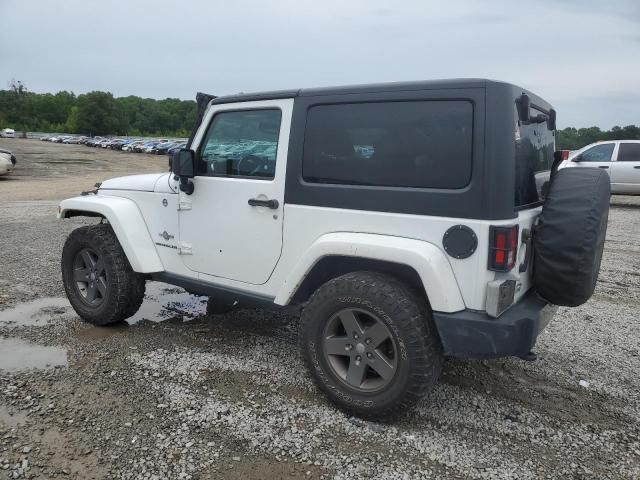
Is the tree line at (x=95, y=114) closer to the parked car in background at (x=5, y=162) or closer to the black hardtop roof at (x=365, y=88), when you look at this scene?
the parked car in background at (x=5, y=162)

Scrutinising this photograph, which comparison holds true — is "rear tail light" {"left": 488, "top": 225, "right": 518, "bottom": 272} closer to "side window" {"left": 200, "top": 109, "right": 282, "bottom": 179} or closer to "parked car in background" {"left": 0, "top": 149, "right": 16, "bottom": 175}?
"side window" {"left": 200, "top": 109, "right": 282, "bottom": 179}

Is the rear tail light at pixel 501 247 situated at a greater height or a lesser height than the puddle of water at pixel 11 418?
greater

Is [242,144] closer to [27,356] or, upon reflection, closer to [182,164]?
[182,164]

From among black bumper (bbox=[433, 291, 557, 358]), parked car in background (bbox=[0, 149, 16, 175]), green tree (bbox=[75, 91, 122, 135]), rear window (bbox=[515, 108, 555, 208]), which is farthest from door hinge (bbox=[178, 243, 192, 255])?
green tree (bbox=[75, 91, 122, 135])

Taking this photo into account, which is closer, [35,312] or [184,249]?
Result: [184,249]

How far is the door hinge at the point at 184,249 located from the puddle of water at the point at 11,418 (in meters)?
1.51

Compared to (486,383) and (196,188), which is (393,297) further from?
(196,188)

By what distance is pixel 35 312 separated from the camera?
480 cm

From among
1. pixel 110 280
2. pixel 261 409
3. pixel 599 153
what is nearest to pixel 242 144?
pixel 110 280

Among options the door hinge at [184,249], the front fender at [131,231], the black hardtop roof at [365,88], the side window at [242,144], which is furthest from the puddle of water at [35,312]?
the black hardtop roof at [365,88]

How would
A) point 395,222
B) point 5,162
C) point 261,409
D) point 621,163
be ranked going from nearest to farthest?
point 395,222 < point 261,409 < point 621,163 < point 5,162

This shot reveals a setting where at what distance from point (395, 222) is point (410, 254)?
236 millimetres

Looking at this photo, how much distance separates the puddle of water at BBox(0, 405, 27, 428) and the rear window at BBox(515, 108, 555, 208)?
10.1 ft

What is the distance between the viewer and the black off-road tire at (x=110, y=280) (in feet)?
13.8
